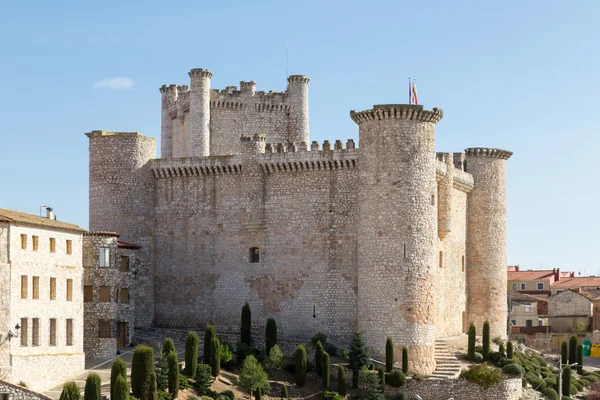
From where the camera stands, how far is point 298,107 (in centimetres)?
6969

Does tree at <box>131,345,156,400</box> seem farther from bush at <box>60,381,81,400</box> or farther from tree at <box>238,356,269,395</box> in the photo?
tree at <box>238,356,269,395</box>

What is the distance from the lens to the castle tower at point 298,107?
69500 mm

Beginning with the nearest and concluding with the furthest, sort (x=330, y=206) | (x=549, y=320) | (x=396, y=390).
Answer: (x=396, y=390) → (x=330, y=206) → (x=549, y=320)

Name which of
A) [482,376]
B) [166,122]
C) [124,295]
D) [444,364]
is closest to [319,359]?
[444,364]

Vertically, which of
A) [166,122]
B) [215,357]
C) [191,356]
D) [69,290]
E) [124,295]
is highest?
[166,122]

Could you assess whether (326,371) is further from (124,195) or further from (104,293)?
(124,195)

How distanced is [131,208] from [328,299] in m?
11.3

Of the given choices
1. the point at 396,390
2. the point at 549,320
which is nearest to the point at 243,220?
the point at 396,390

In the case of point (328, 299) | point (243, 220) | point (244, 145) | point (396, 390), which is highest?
point (244, 145)

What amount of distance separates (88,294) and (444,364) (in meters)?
17.1

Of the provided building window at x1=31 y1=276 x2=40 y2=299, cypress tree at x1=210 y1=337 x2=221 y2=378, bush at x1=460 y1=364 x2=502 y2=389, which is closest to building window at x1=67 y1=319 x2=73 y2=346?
building window at x1=31 y1=276 x2=40 y2=299

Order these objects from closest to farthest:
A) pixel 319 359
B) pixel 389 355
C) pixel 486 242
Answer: pixel 389 355, pixel 319 359, pixel 486 242

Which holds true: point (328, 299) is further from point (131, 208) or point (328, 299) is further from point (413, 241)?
point (131, 208)

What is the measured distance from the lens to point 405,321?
57.1 m
